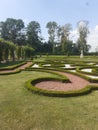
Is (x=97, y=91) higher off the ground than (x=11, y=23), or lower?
lower

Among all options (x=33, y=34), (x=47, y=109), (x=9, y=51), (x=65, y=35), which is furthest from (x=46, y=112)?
(x=33, y=34)

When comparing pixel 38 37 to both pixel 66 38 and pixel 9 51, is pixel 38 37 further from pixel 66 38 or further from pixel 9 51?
pixel 9 51

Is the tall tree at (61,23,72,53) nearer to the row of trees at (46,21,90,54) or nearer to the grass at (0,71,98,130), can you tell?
the row of trees at (46,21,90,54)

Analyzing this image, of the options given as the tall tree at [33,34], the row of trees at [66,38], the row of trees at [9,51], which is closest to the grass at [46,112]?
the row of trees at [9,51]

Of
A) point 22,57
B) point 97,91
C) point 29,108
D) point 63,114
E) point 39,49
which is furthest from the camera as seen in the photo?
point 39,49

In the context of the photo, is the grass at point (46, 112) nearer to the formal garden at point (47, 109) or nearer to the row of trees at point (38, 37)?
the formal garden at point (47, 109)

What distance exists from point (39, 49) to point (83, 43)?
25401 millimetres

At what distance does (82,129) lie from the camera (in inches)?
165

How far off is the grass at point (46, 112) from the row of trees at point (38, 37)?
5753cm

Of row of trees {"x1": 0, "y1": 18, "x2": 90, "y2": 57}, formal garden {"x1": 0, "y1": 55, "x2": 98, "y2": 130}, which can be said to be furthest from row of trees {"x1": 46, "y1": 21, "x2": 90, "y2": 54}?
formal garden {"x1": 0, "y1": 55, "x2": 98, "y2": 130}

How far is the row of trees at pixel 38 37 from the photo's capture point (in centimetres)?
6600

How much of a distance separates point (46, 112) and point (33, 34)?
7548 centimetres

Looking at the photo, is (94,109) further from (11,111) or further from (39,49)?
(39,49)

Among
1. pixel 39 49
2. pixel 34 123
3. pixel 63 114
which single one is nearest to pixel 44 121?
pixel 34 123
